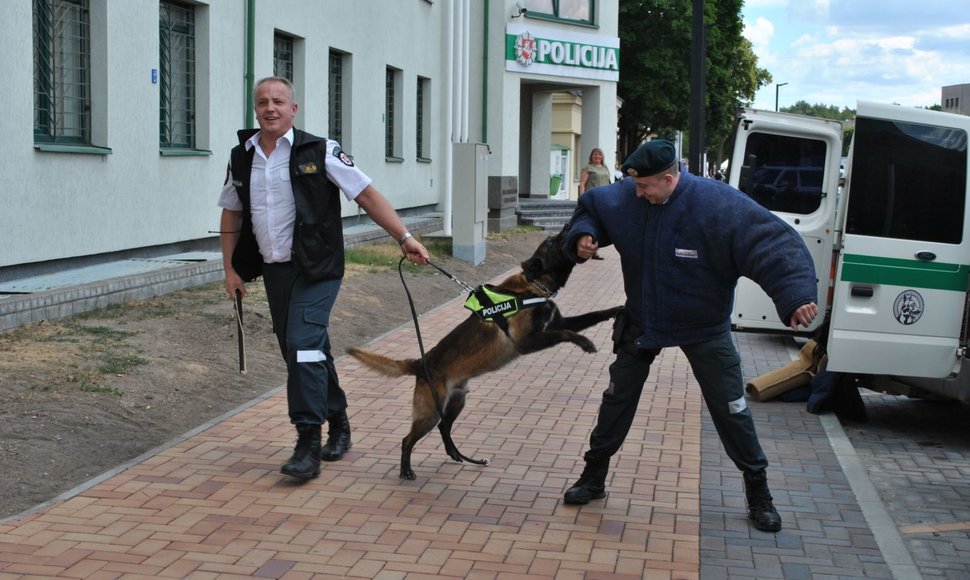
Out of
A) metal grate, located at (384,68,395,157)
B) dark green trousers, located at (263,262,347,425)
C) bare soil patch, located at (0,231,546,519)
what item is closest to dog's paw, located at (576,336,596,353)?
dark green trousers, located at (263,262,347,425)

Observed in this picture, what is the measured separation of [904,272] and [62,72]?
757 cm

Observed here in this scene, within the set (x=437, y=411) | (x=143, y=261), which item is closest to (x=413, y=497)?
(x=437, y=411)

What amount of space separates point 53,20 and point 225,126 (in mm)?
3387

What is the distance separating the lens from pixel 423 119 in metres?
24.0

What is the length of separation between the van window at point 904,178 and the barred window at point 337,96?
1175 cm

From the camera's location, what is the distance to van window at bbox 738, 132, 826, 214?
33.0 ft

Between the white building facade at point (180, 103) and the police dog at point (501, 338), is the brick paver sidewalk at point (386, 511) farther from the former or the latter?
the white building facade at point (180, 103)

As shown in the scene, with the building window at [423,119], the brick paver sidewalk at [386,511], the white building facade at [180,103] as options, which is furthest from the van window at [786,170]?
the building window at [423,119]

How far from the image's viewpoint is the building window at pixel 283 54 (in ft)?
51.9

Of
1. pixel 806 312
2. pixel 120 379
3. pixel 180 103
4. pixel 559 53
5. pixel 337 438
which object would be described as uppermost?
pixel 559 53

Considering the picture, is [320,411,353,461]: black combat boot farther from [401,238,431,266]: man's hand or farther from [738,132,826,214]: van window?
[738,132,826,214]: van window

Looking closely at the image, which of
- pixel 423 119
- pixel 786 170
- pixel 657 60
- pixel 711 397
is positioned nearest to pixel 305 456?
pixel 711 397

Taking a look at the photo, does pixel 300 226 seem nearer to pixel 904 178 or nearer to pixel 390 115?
pixel 904 178

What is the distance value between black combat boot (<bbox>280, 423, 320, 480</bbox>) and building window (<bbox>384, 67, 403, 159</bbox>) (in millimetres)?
15978
